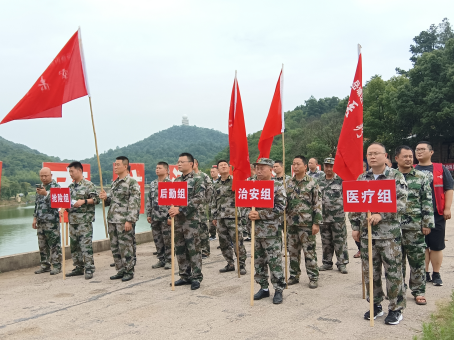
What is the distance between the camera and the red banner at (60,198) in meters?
6.36

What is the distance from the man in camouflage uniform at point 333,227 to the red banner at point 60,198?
165 inches

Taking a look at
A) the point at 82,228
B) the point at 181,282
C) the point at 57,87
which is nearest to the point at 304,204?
the point at 181,282

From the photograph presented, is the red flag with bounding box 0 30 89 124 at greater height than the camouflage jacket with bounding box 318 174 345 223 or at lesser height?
greater

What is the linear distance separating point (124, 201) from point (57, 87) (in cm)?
239

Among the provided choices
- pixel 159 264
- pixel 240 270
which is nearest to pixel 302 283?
pixel 240 270

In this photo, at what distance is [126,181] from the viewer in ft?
20.7

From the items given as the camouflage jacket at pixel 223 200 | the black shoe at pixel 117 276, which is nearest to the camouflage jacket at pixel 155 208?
the camouflage jacket at pixel 223 200

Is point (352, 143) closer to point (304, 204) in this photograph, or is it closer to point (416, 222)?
point (304, 204)

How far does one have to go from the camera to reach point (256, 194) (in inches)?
190

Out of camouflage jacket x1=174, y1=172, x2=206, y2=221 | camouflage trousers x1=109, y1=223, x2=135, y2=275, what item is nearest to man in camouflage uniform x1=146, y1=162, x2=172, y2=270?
camouflage trousers x1=109, y1=223, x2=135, y2=275

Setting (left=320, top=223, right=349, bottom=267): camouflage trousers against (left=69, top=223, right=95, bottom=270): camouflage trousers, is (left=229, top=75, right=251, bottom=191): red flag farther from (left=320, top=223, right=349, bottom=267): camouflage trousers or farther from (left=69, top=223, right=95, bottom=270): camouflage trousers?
(left=69, top=223, right=95, bottom=270): camouflage trousers

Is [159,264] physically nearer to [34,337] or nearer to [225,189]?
[225,189]

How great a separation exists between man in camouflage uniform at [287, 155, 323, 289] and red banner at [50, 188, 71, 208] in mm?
3569

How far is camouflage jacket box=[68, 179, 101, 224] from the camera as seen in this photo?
6.45 m
